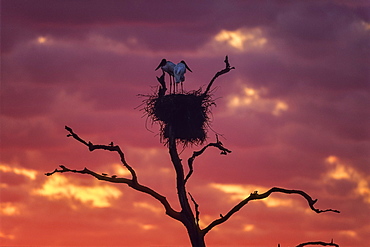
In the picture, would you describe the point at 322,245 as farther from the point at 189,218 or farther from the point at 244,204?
the point at 189,218

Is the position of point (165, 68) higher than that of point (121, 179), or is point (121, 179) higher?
point (165, 68)

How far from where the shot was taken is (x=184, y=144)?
16.6 metres

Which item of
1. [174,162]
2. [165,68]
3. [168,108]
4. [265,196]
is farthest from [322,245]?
[165,68]

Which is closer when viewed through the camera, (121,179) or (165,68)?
(121,179)

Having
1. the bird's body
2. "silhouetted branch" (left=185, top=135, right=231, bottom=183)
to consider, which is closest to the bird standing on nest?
the bird's body

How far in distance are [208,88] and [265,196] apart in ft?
10.7

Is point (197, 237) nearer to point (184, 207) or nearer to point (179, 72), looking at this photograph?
point (184, 207)

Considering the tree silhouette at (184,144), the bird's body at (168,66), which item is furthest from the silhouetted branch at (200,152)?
the bird's body at (168,66)

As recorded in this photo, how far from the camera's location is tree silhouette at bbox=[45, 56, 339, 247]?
15188mm

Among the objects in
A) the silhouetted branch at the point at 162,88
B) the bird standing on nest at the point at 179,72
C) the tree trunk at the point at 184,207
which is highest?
the bird standing on nest at the point at 179,72

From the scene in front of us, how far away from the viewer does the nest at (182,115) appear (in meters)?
16.6

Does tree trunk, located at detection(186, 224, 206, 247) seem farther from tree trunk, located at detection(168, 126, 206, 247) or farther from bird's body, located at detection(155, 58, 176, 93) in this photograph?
bird's body, located at detection(155, 58, 176, 93)

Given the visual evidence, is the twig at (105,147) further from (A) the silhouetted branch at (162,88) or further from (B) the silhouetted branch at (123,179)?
(A) the silhouetted branch at (162,88)

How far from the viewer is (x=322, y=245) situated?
15.3m
